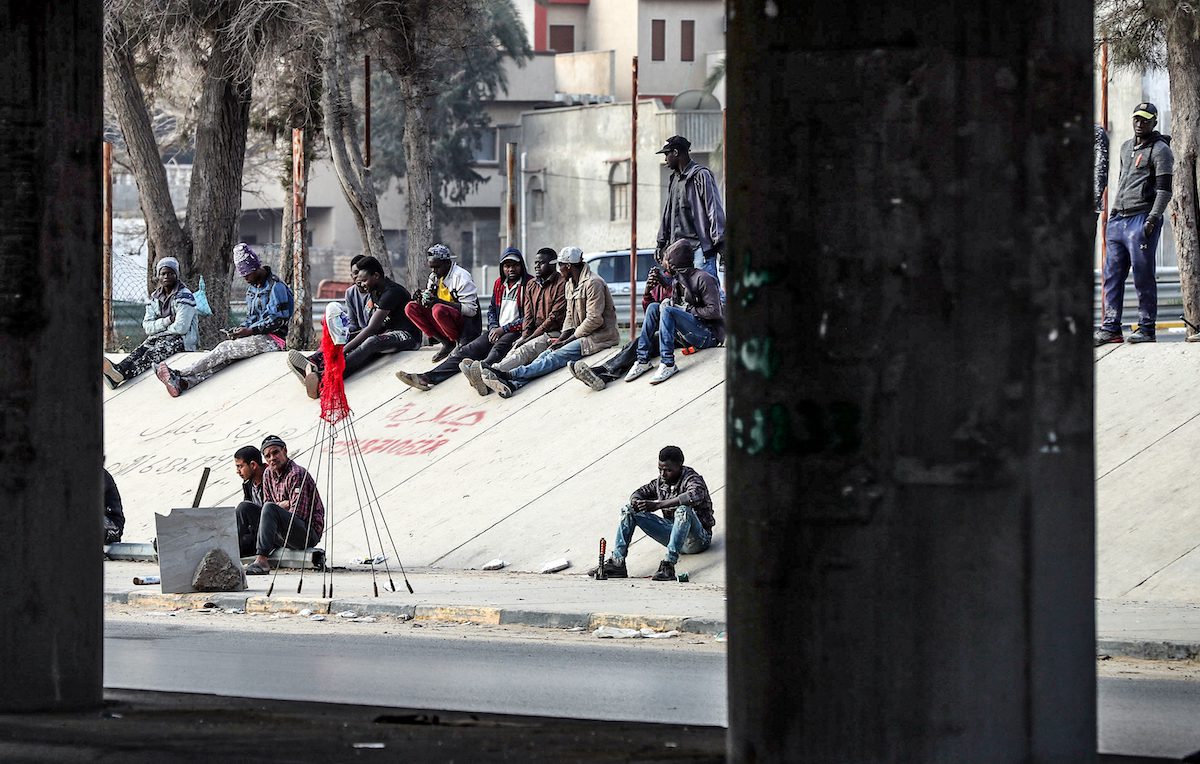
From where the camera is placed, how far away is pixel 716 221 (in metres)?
16.7

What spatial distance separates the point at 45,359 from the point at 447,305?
483 inches

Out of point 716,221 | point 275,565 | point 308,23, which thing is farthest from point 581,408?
point 308,23

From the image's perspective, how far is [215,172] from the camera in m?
26.3

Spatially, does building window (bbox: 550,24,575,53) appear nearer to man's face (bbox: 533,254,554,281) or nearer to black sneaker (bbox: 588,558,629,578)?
man's face (bbox: 533,254,554,281)

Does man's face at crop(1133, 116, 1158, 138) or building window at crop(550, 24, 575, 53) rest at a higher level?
building window at crop(550, 24, 575, 53)

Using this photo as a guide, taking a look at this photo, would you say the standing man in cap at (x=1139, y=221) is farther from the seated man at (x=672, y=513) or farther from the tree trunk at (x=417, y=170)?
the tree trunk at (x=417, y=170)

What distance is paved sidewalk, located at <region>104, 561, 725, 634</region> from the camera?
1127cm

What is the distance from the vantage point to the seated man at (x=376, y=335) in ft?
65.2

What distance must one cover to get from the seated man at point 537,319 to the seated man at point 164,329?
5.48 m

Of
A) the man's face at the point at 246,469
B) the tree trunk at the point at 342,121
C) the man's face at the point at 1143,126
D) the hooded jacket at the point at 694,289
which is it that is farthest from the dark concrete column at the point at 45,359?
the tree trunk at the point at 342,121

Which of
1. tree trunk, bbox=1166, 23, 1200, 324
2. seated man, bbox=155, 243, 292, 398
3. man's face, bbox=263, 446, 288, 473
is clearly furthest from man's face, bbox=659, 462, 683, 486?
seated man, bbox=155, 243, 292, 398

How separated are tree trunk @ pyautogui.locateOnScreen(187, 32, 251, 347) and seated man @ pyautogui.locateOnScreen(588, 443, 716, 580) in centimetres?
1359

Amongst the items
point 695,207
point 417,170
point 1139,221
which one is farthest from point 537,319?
point 417,170

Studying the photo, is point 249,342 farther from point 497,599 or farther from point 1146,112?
point 1146,112
